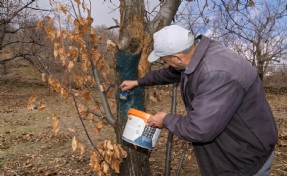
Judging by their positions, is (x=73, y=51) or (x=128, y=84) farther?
(x=128, y=84)

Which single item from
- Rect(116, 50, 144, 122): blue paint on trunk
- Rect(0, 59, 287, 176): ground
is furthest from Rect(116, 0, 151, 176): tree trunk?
Rect(0, 59, 287, 176): ground

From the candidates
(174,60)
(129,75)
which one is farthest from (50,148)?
(174,60)

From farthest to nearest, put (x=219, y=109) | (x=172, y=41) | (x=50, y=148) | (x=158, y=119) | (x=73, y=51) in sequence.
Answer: (x=50, y=148) → (x=73, y=51) → (x=158, y=119) → (x=172, y=41) → (x=219, y=109)

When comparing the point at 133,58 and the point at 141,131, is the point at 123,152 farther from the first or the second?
the point at 133,58

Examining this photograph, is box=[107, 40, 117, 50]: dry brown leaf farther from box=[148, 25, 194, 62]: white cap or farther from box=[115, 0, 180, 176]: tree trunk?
box=[148, 25, 194, 62]: white cap

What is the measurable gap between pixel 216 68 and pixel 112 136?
7.16 meters

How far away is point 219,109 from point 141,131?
0.89 m

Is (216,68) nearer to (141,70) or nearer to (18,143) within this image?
(141,70)

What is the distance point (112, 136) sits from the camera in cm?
924

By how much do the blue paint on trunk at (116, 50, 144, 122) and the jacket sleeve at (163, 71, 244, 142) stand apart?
1.29 meters

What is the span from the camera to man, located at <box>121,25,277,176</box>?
7.73ft

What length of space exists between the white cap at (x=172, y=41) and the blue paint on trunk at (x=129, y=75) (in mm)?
Result: 982

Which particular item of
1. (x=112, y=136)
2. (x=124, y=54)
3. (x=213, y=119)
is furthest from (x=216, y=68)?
(x=112, y=136)

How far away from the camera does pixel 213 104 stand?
234 cm
